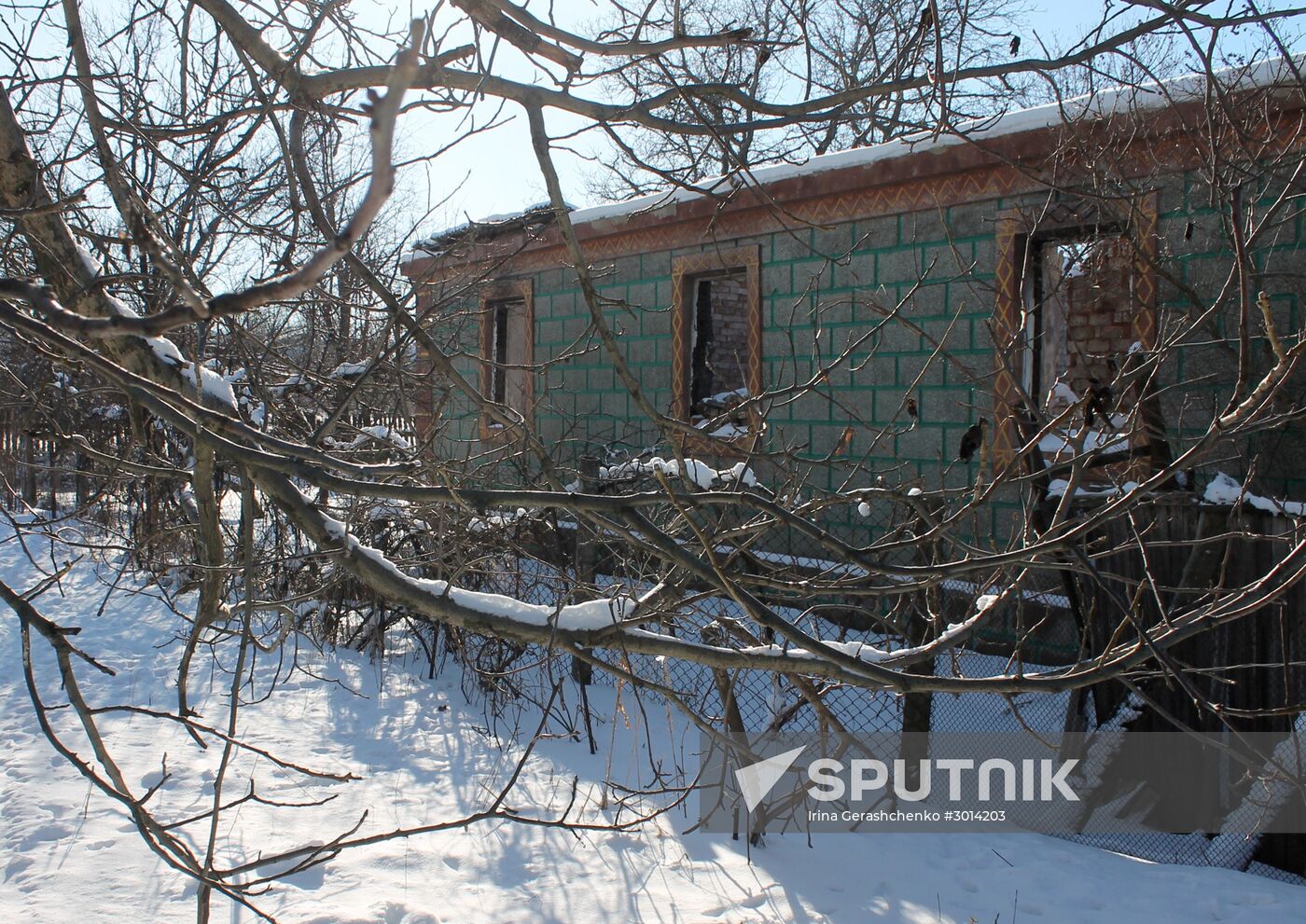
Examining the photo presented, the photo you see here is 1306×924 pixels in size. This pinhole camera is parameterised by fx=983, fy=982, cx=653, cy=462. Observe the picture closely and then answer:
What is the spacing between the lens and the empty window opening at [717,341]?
27.9ft

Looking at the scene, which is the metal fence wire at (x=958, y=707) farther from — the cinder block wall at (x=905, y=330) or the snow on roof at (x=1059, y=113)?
the snow on roof at (x=1059, y=113)

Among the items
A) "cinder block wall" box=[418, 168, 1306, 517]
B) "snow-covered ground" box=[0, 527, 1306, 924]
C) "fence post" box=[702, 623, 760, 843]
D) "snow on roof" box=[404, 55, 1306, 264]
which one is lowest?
"snow-covered ground" box=[0, 527, 1306, 924]

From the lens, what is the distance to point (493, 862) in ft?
13.3

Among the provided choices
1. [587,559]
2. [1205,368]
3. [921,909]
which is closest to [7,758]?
[587,559]

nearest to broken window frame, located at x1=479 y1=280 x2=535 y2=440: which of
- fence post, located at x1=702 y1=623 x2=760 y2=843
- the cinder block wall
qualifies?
the cinder block wall

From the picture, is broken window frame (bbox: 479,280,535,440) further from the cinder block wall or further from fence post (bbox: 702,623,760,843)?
fence post (bbox: 702,623,760,843)

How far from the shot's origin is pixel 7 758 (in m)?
4.79

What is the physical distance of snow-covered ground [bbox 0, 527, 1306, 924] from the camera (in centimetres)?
360

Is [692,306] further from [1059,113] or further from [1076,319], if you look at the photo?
[1059,113]

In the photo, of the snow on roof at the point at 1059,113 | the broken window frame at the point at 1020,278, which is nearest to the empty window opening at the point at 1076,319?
the broken window frame at the point at 1020,278

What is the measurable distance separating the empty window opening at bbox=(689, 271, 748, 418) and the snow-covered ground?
148 inches

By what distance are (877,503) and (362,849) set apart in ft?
13.4

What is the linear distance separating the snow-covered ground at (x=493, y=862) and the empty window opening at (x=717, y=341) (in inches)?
148

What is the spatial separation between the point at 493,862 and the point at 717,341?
7.25 meters
